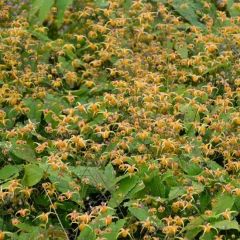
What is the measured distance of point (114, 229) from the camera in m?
2.88

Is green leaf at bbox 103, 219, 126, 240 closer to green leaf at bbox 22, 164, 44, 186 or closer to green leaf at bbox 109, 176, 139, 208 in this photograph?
green leaf at bbox 109, 176, 139, 208

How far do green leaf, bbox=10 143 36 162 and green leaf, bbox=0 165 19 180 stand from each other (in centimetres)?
6

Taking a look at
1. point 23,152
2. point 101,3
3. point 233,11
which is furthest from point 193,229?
point 233,11

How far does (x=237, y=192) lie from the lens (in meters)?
3.03

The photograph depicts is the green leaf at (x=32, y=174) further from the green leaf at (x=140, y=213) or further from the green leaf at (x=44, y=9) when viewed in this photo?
the green leaf at (x=44, y=9)

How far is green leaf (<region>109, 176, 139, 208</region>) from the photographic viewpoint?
10.1 feet

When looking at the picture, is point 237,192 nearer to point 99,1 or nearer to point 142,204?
point 142,204

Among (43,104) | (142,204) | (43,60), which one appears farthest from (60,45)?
(142,204)

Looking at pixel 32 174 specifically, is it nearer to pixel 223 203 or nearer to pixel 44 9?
pixel 223 203

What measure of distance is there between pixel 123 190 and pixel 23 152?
1.52ft

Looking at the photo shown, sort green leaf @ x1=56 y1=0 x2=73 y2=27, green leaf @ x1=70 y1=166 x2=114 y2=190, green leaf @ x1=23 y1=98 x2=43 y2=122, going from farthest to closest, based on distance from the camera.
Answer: green leaf @ x1=56 y1=0 x2=73 y2=27 → green leaf @ x1=23 y1=98 x2=43 y2=122 → green leaf @ x1=70 y1=166 x2=114 y2=190

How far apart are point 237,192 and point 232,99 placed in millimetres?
853

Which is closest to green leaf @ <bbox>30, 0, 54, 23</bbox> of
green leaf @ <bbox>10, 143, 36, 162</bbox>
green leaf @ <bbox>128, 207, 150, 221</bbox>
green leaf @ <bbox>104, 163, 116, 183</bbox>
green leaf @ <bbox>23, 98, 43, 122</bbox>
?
green leaf @ <bbox>23, 98, 43, 122</bbox>

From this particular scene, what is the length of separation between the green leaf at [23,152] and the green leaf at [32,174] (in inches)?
3.5
